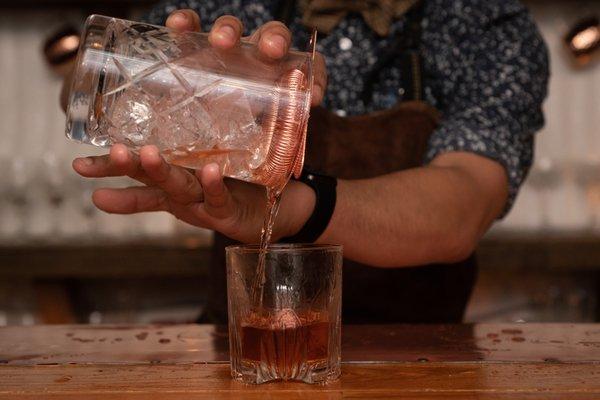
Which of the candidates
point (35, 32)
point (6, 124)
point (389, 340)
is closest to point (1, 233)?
point (6, 124)

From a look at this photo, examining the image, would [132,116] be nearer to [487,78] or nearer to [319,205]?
[319,205]

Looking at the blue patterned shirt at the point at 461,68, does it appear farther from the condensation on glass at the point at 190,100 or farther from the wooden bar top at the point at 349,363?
the condensation on glass at the point at 190,100

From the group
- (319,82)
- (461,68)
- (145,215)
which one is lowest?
(145,215)

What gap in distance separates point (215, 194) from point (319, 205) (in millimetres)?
262

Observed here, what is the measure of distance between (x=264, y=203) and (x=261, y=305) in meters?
0.30

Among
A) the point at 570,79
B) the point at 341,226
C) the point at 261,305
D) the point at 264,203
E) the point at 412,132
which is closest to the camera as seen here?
the point at 261,305

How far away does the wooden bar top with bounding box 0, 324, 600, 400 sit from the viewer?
925 mm

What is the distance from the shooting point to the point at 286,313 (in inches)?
36.8

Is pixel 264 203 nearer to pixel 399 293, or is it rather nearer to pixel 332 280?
pixel 332 280

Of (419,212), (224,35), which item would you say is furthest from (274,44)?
(419,212)

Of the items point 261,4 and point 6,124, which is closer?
point 261,4

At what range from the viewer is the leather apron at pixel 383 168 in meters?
1.78

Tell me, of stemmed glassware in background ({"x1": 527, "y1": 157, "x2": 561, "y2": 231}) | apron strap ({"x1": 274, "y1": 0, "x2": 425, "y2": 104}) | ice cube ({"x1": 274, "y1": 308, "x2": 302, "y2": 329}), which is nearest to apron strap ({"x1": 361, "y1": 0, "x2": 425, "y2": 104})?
apron strap ({"x1": 274, "y1": 0, "x2": 425, "y2": 104})

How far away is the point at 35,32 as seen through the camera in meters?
3.45
